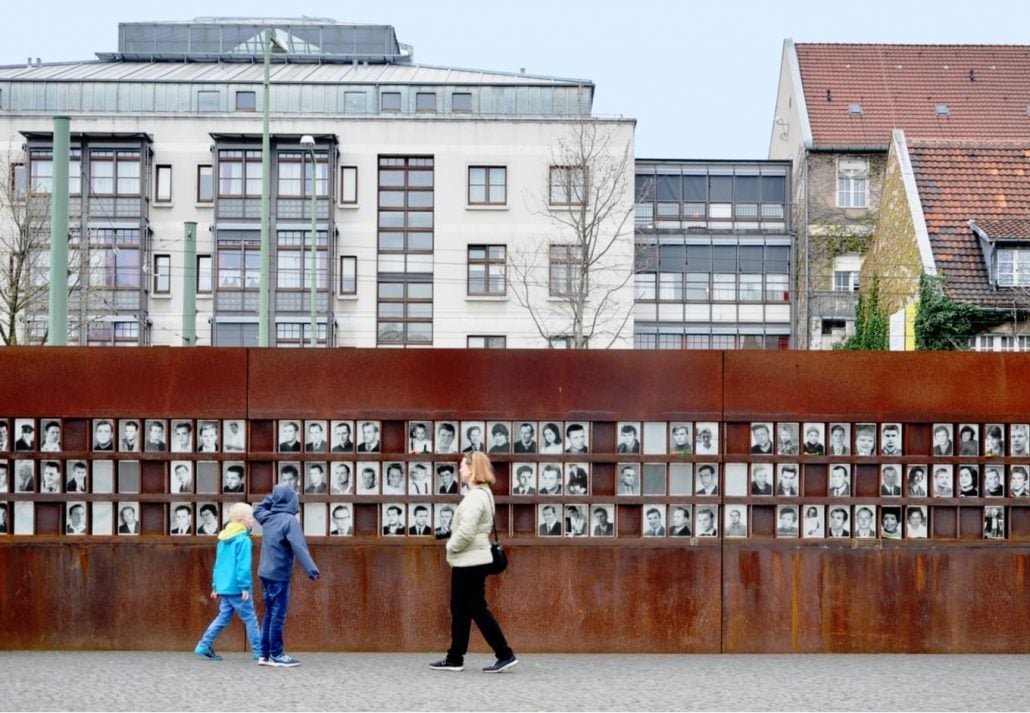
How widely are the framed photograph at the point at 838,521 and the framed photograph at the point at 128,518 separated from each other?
5.85 m

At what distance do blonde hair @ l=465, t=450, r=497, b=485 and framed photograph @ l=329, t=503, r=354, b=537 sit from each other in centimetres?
174

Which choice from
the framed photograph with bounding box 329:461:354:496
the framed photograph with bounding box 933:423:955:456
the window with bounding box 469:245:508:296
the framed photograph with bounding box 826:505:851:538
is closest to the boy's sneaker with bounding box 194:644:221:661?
the framed photograph with bounding box 329:461:354:496

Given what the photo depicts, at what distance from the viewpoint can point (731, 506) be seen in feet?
41.8

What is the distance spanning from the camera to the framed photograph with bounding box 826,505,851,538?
41.8 feet

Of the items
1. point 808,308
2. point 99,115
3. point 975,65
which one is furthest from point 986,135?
point 99,115

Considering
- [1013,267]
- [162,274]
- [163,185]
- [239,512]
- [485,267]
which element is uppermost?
[163,185]

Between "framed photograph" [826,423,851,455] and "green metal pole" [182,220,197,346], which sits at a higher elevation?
"green metal pole" [182,220,197,346]

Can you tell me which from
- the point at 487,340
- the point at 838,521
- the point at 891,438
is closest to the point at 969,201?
the point at 487,340

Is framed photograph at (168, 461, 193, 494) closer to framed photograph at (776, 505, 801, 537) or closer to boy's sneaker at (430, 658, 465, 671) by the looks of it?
boy's sneaker at (430, 658, 465, 671)

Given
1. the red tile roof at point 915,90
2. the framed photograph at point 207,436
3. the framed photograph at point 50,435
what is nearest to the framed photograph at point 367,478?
the framed photograph at point 207,436

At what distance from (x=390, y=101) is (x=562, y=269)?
10122 mm

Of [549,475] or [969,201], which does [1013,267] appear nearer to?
[969,201]

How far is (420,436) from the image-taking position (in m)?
12.7

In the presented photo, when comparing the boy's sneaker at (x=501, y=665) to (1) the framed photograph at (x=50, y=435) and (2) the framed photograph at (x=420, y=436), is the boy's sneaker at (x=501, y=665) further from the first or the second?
(1) the framed photograph at (x=50, y=435)
